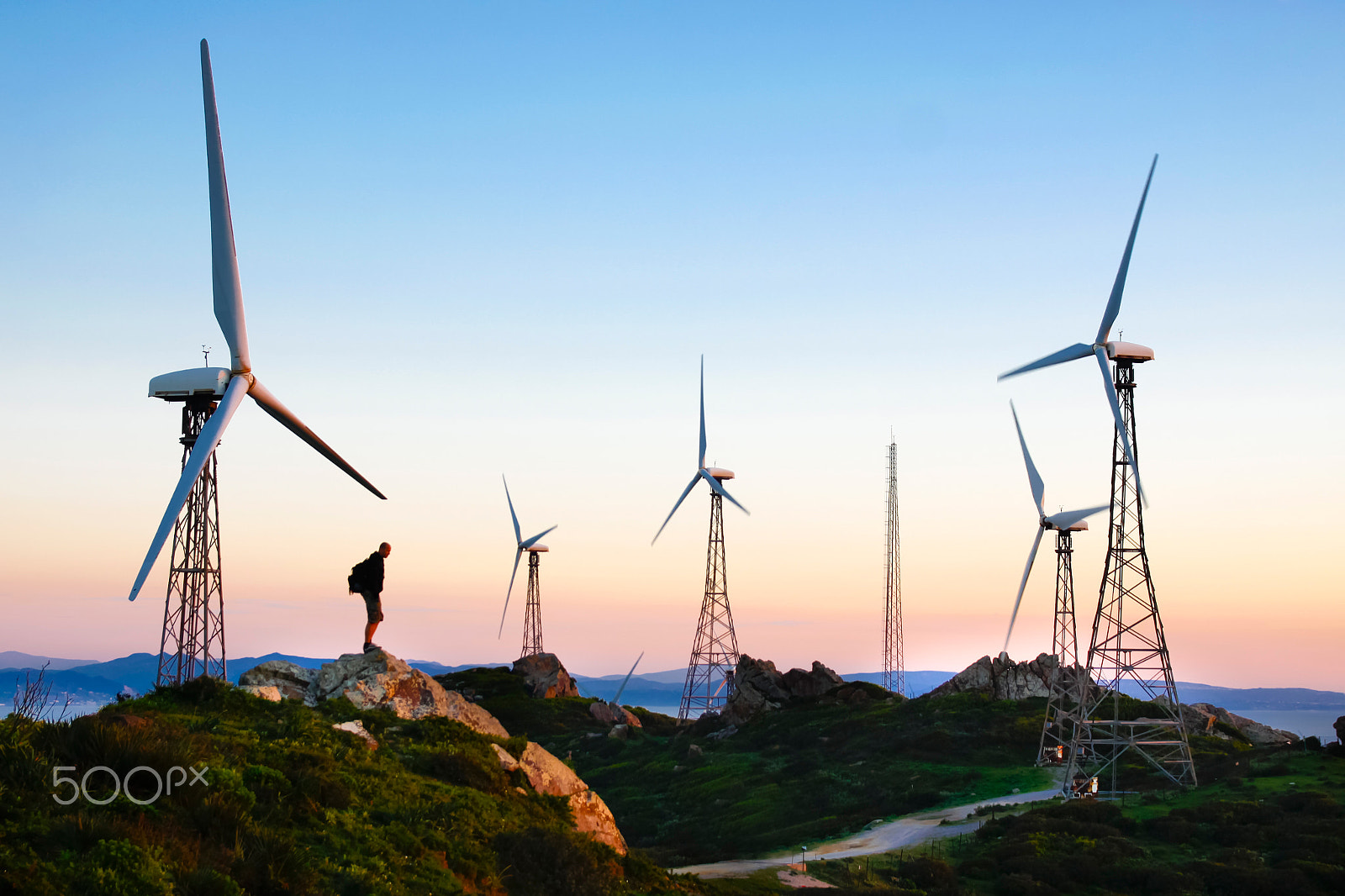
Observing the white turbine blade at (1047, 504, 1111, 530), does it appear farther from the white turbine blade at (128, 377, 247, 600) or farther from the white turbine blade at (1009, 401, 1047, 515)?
the white turbine blade at (128, 377, 247, 600)

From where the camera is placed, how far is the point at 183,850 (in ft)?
49.7

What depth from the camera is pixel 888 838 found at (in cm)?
4500

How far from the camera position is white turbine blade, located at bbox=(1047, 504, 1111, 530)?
62188 mm

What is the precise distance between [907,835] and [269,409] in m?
32.8

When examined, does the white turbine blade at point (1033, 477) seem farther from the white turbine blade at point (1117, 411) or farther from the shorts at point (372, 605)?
the shorts at point (372, 605)

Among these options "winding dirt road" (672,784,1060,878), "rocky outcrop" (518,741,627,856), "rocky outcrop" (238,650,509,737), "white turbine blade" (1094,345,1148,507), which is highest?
"white turbine blade" (1094,345,1148,507)

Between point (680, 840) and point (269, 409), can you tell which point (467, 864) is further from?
point (680, 840)

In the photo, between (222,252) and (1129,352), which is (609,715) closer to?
(1129,352)

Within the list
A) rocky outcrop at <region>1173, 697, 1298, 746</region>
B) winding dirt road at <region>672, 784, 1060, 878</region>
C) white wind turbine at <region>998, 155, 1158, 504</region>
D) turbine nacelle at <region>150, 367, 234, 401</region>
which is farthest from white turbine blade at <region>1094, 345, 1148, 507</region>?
turbine nacelle at <region>150, 367, 234, 401</region>

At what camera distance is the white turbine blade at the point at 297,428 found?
30.9 metres

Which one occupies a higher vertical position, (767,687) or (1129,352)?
(1129,352)

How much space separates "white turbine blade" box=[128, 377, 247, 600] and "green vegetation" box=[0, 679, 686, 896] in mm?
3437

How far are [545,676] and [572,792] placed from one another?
3146 inches

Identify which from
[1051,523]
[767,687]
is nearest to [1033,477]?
[1051,523]
